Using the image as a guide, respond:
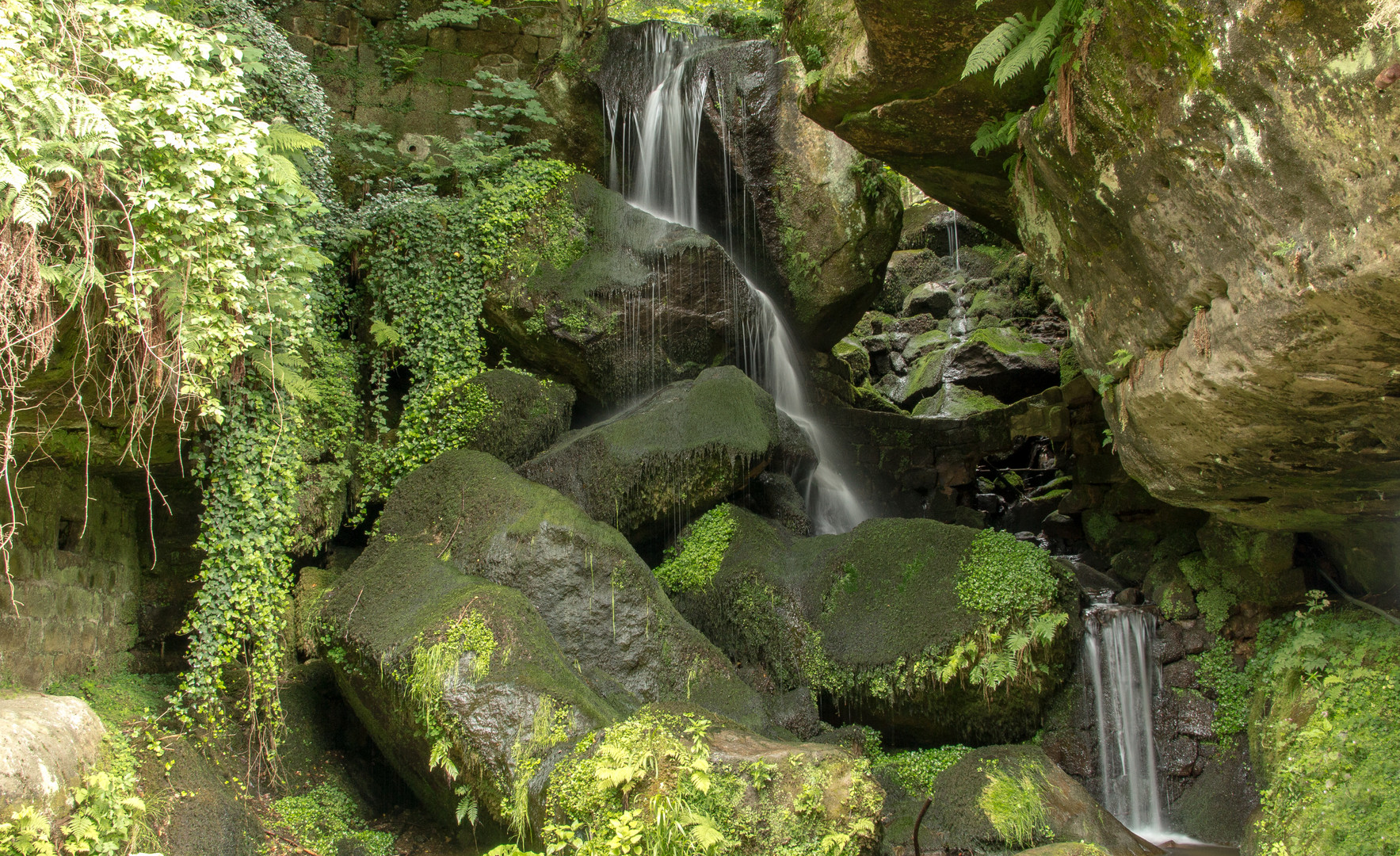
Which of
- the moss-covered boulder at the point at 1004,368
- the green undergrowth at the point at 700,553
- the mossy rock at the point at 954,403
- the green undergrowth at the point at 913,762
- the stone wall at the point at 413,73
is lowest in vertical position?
the green undergrowth at the point at 913,762

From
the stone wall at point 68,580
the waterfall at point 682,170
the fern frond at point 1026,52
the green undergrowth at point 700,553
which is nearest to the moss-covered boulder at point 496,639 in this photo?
the green undergrowth at point 700,553

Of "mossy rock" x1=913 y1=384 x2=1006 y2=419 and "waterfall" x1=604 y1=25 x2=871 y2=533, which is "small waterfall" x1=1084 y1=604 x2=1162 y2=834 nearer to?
"waterfall" x1=604 y1=25 x2=871 y2=533

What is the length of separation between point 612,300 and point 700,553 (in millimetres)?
3320

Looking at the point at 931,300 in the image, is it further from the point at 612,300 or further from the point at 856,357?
the point at 612,300

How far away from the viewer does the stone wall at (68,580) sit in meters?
6.23

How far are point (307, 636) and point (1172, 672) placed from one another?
8121mm

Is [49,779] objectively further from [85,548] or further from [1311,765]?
[1311,765]

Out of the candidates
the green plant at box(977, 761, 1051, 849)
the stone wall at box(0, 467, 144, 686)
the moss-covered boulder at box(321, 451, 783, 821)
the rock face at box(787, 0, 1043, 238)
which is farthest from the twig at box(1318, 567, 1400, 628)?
the stone wall at box(0, 467, 144, 686)

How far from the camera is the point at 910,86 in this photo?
6.88 m

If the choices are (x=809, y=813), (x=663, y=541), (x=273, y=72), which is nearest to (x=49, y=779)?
(x=809, y=813)

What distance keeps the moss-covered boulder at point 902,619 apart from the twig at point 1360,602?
209cm

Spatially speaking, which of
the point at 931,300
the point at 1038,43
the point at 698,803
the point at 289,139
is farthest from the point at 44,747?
the point at 931,300

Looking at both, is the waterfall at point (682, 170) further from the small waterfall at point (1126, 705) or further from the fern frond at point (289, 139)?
the fern frond at point (289, 139)

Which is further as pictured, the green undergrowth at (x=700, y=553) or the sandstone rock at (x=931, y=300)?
the sandstone rock at (x=931, y=300)
